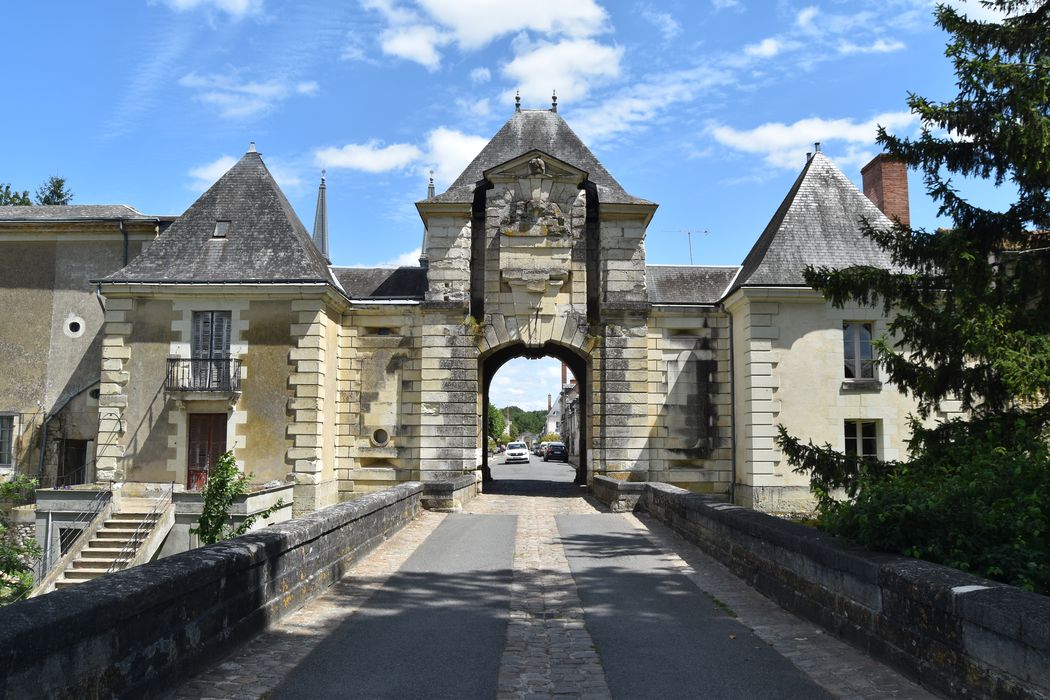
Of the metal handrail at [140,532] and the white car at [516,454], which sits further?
the white car at [516,454]

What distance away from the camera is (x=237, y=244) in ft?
64.4

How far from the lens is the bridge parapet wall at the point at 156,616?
3.60 m

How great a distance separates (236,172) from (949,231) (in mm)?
17338

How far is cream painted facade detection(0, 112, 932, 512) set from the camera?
18.4m

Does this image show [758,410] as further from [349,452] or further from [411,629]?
[411,629]

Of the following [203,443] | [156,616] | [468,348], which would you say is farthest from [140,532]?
[156,616]

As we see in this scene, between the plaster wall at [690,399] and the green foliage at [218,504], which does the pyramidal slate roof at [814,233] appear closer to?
the plaster wall at [690,399]

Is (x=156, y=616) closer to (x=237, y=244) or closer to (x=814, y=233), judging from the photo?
(x=237, y=244)

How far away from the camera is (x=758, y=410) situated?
60.4ft

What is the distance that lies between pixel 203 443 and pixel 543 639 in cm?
1423

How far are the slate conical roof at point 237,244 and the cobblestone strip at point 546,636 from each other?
1037 centimetres

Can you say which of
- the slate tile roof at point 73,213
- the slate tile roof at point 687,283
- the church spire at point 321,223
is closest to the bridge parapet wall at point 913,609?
the slate tile roof at point 687,283

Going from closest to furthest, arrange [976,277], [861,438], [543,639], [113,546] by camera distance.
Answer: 1. [543,639]
2. [976,277]
3. [113,546]
4. [861,438]

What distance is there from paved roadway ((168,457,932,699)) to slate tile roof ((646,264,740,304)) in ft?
35.0
